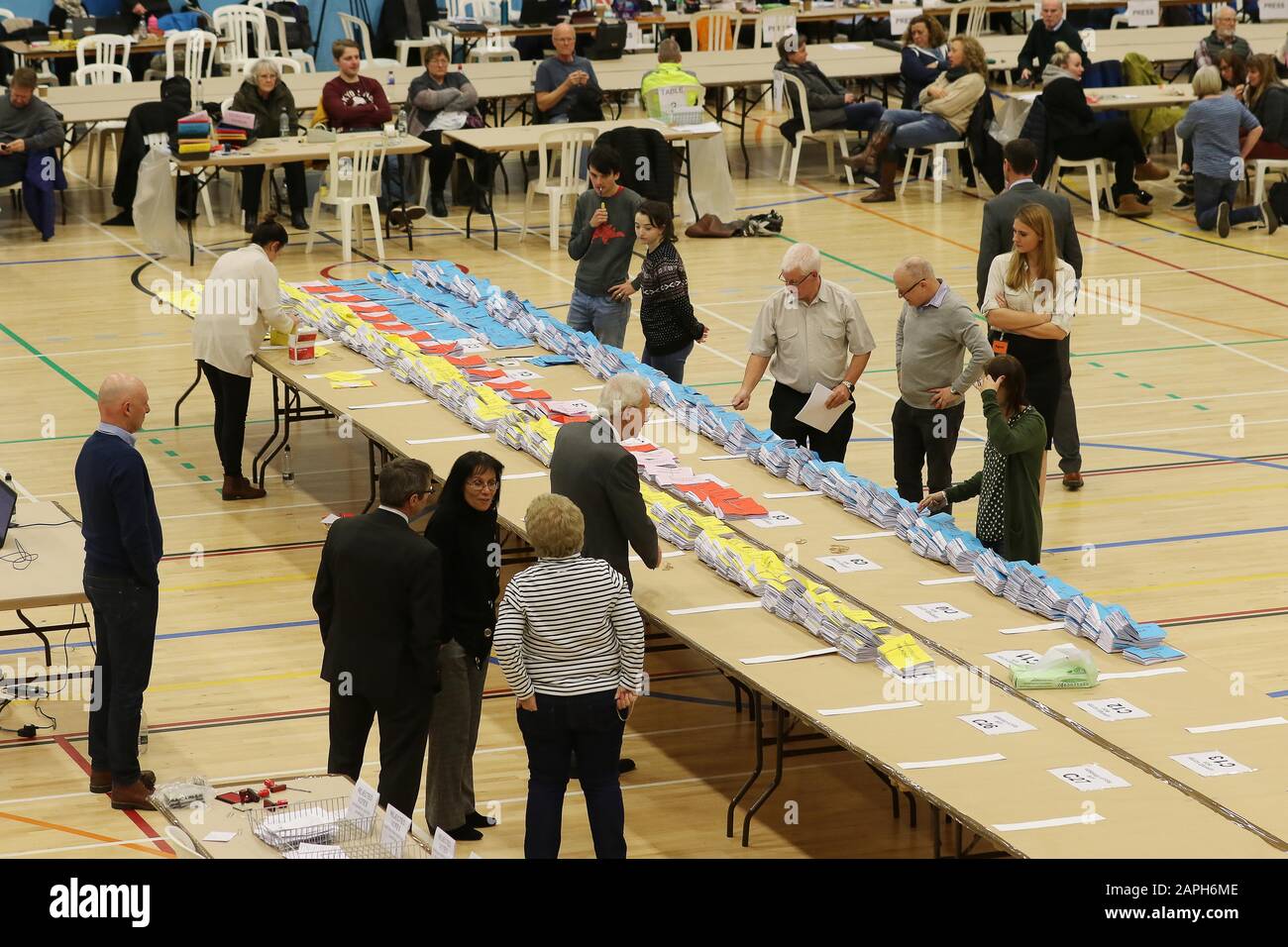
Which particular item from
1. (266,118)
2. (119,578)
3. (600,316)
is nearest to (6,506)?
(119,578)

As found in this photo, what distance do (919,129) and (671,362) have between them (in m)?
8.54

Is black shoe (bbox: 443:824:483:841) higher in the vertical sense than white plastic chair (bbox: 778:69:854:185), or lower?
lower

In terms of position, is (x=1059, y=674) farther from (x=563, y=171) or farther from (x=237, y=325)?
(x=563, y=171)

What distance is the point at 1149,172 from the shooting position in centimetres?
1861

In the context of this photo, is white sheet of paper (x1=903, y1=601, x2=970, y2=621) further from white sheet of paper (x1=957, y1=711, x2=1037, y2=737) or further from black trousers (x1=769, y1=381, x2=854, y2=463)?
black trousers (x1=769, y1=381, x2=854, y2=463)

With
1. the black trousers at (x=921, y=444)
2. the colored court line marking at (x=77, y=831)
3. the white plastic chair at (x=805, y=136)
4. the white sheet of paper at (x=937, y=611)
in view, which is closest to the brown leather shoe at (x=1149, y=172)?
the white plastic chair at (x=805, y=136)

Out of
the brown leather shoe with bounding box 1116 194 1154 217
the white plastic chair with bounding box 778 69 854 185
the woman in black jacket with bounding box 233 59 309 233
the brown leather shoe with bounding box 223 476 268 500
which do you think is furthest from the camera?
the white plastic chair with bounding box 778 69 854 185

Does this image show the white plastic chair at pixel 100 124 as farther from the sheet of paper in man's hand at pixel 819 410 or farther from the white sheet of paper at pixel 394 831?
the white sheet of paper at pixel 394 831

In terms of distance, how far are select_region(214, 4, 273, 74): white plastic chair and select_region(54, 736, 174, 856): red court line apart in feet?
47.7

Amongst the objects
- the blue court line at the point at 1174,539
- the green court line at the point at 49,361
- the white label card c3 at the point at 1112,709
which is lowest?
the blue court line at the point at 1174,539

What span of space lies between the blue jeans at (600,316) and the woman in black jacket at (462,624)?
430 cm

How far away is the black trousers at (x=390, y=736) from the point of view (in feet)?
22.6

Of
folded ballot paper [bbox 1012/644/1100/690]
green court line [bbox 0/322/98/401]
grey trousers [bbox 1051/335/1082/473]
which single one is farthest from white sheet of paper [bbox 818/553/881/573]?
green court line [bbox 0/322/98/401]

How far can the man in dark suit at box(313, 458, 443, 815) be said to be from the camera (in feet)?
21.8
